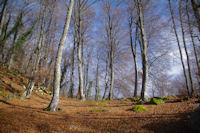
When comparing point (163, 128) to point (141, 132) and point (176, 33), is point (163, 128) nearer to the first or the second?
point (141, 132)

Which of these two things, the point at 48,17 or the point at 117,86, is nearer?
the point at 48,17

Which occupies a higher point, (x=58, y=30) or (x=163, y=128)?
(x=58, y=30)

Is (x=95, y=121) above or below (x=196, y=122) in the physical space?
below

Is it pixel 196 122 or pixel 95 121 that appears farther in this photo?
pixel 95 121

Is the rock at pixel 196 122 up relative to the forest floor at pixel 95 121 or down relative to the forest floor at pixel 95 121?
up

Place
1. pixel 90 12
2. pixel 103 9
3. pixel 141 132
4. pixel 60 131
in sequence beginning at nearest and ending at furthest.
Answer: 1. pixel 141 132
2. pixel 60 131
3. pixel 90 12
4. pixel 103 9

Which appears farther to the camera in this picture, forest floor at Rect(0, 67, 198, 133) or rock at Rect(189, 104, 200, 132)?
forest floor at Rect(0, 67, 198, 133)

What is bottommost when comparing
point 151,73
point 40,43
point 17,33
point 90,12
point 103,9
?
point 151,73

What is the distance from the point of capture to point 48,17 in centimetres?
1284

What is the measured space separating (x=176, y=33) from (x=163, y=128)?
14767mm

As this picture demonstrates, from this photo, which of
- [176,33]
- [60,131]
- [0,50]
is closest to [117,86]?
[176,33]

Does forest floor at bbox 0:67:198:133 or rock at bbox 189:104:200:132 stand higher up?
rock at bbox 189:104:200:132

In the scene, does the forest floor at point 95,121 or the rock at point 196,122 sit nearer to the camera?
the rock at point 196,122

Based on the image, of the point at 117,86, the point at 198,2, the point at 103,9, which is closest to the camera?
the point at 198,2
